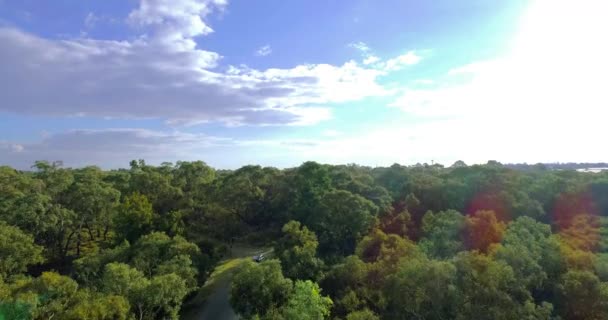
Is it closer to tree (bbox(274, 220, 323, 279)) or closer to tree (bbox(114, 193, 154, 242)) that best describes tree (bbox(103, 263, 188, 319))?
tree (bbox(274, 220, 323, 279))

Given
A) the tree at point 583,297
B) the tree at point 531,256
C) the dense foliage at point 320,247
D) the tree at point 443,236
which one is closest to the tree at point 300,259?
the dense foliage at point 320,247

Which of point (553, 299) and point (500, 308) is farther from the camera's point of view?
point (553, 299)

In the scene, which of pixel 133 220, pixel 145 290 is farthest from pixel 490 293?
pixel 133 220

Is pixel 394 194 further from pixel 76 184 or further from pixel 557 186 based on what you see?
pixel 76 184

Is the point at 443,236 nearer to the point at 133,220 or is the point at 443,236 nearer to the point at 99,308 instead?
the point at 99,308

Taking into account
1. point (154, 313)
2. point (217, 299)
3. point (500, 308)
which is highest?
point (500, 308)

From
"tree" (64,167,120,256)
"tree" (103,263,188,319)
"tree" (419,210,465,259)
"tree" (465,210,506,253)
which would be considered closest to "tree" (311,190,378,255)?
"tree" (419,210,465,259)

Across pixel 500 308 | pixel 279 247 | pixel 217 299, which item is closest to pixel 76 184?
pixel 217 299
